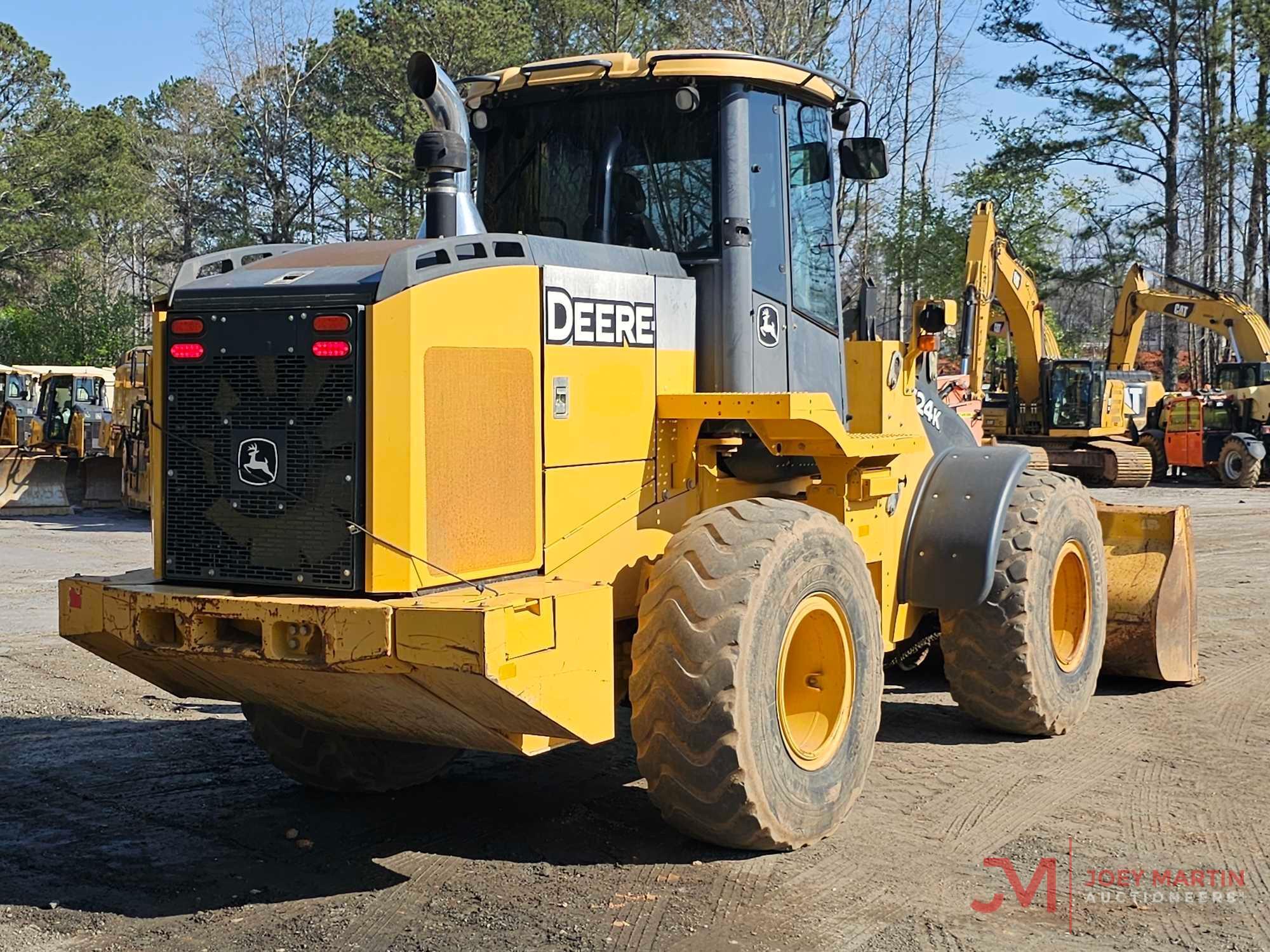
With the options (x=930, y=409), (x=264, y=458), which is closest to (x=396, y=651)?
(x=264, y=458)

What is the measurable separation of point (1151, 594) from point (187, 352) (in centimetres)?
579

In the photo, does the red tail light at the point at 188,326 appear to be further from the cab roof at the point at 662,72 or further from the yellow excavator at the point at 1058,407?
the yellow excavator at the point at 1058,407

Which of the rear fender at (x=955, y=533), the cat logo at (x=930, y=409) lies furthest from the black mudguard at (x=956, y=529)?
the cat logo at (x=930, y=409)

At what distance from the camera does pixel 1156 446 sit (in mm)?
27062

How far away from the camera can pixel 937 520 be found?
22.6 ft

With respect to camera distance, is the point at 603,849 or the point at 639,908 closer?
the point at 639,908

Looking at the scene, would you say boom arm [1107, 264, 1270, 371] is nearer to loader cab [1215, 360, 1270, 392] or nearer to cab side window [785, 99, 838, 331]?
loader cab [1215, 360, 1270, 392]

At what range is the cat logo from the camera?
7508 millimetres

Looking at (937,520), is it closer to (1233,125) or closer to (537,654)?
(537,654)

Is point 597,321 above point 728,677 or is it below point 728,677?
above

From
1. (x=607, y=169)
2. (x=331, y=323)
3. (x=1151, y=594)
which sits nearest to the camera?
(x=331, y=323)

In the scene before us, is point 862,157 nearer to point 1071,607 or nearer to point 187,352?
point 1071,607

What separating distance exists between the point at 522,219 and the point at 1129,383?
78.6 feet

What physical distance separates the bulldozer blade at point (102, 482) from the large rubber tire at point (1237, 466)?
1949cm
